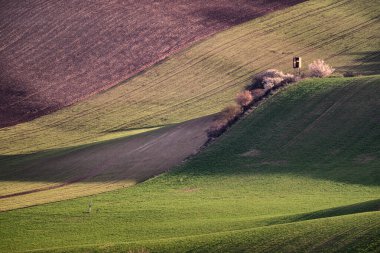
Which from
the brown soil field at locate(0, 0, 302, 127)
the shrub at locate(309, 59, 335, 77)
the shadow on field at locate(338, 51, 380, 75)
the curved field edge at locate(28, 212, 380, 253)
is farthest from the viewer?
the brown soil field at locate(0, 0, 302, 127)

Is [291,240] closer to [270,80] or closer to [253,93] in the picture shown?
[253,93]

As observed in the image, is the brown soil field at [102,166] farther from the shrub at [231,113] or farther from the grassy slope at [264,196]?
the grassy slope at [264,196]

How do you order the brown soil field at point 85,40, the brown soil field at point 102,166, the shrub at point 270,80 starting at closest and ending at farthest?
the brown soil field at point 102,166, the shrub at point 270,80, the brown soil field at point 85,40

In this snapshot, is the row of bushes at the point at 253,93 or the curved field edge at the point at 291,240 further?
the row of bushes at the point at 253,93

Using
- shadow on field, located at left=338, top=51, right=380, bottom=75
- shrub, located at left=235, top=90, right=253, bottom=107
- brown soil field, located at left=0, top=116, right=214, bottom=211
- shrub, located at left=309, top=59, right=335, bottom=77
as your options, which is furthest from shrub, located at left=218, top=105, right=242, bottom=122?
shadow on field, located at left=338, top=51, right=380, bottom=75

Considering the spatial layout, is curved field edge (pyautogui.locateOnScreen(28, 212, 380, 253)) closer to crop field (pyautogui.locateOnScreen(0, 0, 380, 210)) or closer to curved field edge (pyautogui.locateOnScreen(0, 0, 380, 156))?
crop field (pyautogui.locateOnScreen(0, 0, 380, 210))

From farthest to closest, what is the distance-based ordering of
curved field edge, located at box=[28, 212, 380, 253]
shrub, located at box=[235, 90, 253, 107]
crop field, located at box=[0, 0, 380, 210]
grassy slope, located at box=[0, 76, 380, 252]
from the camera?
shrub, located at box=[235, 90, 253, 107] → crop field, located at box=[0, 0, 380, 210] → grassy slope, located at box=[0, 76, 380, 252] → curved field edge, located at box=[28, 212, 380, 253]

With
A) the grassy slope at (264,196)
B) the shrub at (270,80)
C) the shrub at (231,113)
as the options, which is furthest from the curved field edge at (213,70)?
the grassy slope at (264,196)
